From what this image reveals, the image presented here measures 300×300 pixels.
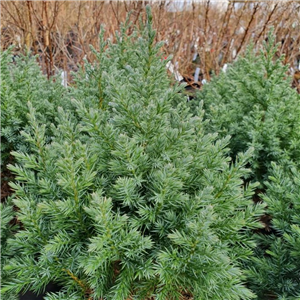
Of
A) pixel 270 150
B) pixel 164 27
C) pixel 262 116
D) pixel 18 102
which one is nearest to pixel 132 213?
pixel 18 102

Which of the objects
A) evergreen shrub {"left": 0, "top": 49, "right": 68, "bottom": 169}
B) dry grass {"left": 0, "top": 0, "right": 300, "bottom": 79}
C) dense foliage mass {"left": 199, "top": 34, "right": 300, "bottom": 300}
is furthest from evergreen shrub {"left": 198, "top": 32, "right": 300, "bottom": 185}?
dry grass {"left": 0, "top": 0, "right": 300, "bottom": 79}

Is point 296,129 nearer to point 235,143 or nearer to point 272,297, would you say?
point 235,143

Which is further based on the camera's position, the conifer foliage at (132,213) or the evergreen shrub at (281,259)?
the evergreen shrub at (281,259)

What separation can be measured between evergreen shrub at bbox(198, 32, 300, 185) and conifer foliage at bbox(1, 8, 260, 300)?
0.72 metres

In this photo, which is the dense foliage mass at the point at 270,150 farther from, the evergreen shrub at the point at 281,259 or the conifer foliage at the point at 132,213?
the conifer foliage at the point at 132,213

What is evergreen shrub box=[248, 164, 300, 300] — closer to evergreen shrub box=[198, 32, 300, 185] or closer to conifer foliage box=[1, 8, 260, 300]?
conifer foliage box=[1, 8, 260, 300]

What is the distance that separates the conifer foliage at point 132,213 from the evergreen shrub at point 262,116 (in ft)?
2.38

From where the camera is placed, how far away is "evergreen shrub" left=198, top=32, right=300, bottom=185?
67.1 inches

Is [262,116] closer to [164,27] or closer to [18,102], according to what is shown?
[18,102]

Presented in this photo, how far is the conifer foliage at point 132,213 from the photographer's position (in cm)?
90

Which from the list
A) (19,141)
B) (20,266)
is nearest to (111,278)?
(20,266)

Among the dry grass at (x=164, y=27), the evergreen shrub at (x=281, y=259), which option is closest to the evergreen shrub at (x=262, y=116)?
the evergreen shrub at (x=281, y=259)

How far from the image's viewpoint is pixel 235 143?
6.21 feet

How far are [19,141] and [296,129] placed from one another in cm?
163
